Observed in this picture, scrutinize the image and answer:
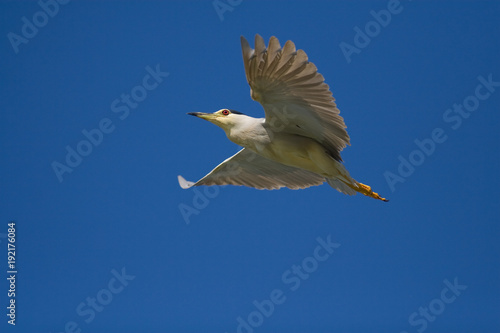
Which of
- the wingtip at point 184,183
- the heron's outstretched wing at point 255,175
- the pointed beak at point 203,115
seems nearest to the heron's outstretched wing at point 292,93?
the pointed beak at point 203,115

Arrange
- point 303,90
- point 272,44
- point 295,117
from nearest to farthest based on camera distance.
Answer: point 272,44, point 303,90, point 295,117

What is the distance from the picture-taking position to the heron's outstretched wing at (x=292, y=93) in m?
6.66

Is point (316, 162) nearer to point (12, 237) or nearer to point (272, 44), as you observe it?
point (272, 44)

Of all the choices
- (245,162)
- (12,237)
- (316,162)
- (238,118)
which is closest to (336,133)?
(316,162)

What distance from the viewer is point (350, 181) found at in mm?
8258

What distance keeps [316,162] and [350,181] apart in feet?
2.04

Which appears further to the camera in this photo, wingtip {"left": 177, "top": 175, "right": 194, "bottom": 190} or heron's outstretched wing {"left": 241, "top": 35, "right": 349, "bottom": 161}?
wingtip {"left": 177, "top": 175, "right": 194, "bottom": 190}

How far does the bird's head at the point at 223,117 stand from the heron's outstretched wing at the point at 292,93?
54 centimetres

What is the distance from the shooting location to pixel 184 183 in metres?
9.62

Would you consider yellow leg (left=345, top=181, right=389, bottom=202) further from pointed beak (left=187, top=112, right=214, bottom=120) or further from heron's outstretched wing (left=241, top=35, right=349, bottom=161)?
pointed beak (left=187, top=112, right=214, bottom=120)

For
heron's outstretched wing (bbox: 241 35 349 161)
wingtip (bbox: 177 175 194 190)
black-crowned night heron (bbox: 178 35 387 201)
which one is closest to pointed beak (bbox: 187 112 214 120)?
black-crowned night heron (bbox: 178 35 387 201)

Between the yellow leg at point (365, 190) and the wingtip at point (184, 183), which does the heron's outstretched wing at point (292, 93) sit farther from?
the wingtip at point (184, 183)

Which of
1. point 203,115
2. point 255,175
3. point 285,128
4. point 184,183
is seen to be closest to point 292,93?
point 285,128

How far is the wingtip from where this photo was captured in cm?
954
